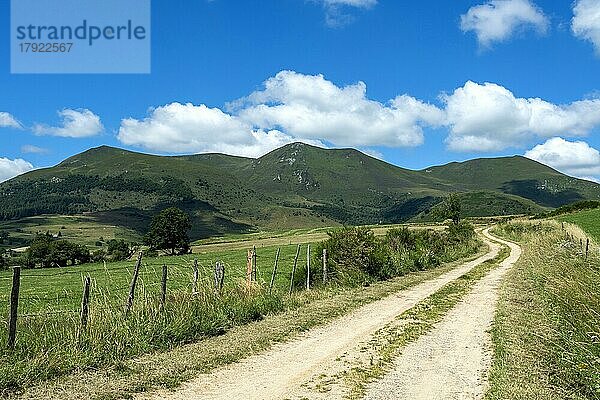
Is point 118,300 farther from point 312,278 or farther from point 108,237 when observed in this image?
point 108,237

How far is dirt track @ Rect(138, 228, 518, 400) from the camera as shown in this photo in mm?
8648

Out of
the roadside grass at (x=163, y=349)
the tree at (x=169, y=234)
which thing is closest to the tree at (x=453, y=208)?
the tree at (x=169, y=234)

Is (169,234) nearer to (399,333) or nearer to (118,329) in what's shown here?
Answer: (399,333)

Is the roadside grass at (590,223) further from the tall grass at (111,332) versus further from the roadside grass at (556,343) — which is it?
the tall grass at (111,332)

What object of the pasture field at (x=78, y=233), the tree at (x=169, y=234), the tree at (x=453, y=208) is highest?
the tree at (x=453, y=208)

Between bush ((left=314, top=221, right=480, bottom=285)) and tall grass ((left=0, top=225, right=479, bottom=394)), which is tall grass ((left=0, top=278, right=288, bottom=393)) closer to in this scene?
tall grass ((left=0, top=225, right=479, bottom=394))

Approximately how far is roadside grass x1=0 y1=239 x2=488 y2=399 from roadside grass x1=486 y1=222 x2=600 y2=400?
5194mm

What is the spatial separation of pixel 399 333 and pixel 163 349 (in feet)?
19.8

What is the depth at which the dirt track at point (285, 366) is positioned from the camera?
8648 mm

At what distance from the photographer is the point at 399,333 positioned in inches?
537

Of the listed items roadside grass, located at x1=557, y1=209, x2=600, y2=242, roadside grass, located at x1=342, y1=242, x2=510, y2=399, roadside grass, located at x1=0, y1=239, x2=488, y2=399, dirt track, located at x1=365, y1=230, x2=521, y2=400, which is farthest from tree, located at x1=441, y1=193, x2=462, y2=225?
roadside grass, located at x1=0, y1=239, x2=488, y2=399

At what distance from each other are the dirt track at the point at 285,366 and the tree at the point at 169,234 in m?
73.5

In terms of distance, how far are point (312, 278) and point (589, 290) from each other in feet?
49.4

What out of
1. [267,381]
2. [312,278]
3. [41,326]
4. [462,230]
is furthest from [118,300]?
[462,230]
